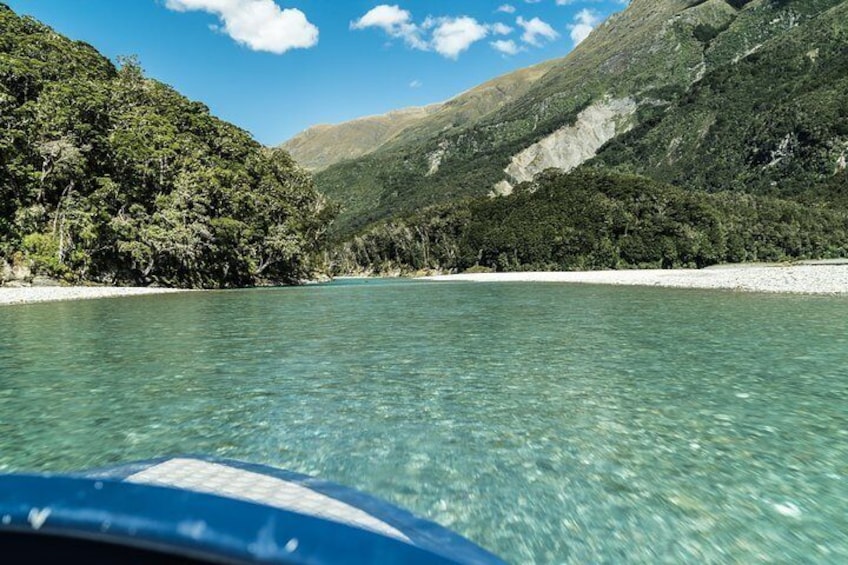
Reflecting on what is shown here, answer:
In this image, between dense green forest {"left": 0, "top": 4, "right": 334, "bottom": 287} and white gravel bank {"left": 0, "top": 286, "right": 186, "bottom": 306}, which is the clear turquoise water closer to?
white gravel bank {"left": 0, "top": 286, "right": 186, "bottom": 306}

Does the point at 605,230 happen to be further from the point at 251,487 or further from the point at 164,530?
the point at 164,530

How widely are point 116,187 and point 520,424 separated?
184 ft

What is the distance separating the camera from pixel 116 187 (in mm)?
52719

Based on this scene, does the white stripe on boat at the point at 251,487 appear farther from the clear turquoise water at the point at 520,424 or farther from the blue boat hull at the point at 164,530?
the clear turquoise water at the point at 520,424

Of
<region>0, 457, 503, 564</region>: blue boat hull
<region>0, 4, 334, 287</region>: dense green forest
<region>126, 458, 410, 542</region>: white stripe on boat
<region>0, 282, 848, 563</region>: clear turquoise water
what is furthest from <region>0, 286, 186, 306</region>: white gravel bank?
<region>0, 457, 503, 564</region>: blue boat hull

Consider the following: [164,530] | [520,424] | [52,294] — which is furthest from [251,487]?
[52,294]

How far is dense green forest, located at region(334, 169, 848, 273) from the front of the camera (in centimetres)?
10781

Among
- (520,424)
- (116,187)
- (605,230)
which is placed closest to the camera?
(520,424)

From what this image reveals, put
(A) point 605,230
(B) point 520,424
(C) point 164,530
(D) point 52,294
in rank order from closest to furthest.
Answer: (C) point 164,530
(B) point 520,424
(D) point 52,294
(A) point 605,230

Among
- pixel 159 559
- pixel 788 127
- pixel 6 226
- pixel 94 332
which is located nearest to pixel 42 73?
pixel 6 226

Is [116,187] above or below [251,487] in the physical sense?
above

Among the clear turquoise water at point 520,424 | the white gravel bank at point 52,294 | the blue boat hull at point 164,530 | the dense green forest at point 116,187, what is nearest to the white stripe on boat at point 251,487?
the blue boat hull at point 164,530

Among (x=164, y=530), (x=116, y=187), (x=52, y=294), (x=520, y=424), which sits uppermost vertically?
(x=116, y=187)

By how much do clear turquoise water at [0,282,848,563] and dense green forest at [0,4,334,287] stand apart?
37490mm
